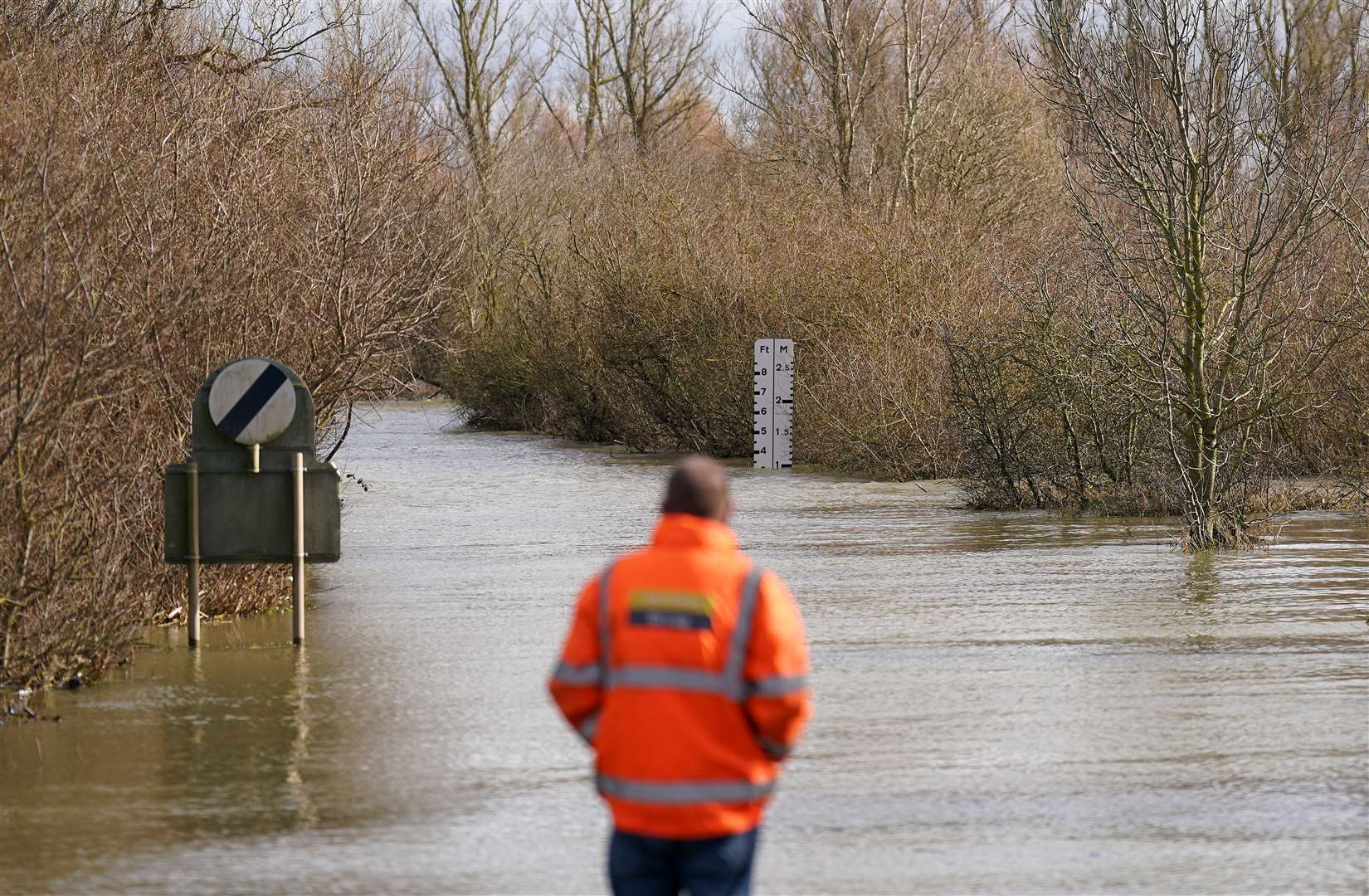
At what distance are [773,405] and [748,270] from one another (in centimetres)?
293

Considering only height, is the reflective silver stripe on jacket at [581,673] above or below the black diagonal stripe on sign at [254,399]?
below

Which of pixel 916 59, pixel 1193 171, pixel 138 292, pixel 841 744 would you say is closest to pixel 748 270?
pixel 916 59

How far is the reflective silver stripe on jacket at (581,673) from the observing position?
4434mm

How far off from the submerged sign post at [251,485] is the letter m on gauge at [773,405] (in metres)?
18.9

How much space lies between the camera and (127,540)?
443 inches

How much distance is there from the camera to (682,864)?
4.38 metres

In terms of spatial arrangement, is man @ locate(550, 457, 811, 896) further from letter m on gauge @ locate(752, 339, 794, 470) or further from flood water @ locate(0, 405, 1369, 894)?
letter m on gauge @ locate(752, 339, 794, 470)

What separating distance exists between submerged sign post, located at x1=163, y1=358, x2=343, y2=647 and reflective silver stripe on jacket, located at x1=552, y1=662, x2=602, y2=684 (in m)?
7.09

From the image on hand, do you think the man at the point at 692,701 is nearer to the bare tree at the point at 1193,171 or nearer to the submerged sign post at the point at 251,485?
the submerged sign post at the point at 251,485

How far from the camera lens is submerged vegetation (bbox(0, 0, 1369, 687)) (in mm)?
11047

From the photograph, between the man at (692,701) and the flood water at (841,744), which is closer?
the man at (692,701)

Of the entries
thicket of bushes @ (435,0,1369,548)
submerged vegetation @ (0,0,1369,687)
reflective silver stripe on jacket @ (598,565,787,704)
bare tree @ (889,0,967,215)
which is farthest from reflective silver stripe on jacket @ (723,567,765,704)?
bare tree @ (889,0,967,215)

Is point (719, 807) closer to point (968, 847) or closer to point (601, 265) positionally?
point (968, 847)

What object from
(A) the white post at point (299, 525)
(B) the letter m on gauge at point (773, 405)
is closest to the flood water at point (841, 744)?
(A) the white post at point (299, 525)
